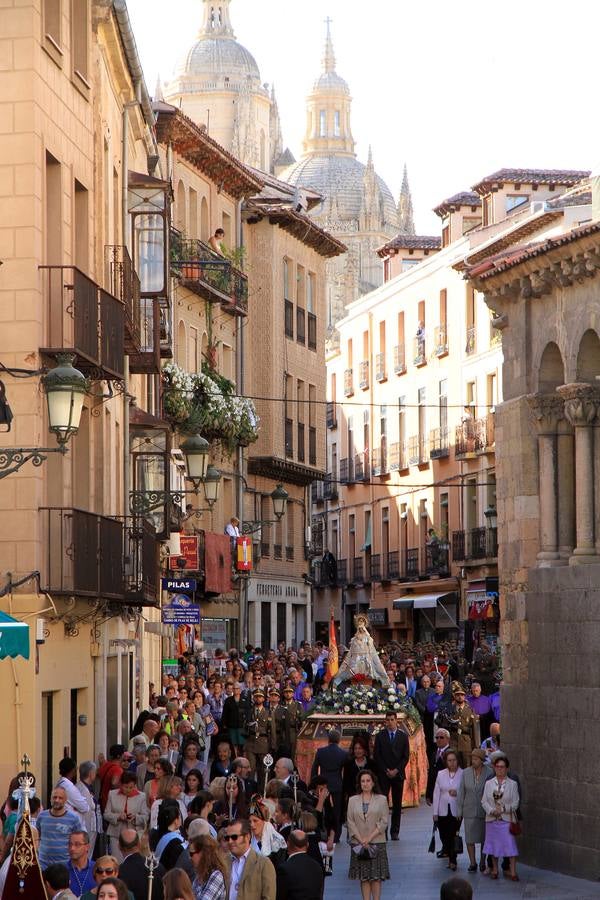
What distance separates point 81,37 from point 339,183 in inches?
6277

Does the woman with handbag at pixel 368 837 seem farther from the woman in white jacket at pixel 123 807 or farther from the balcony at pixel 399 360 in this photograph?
the balcony at pixel 399 360

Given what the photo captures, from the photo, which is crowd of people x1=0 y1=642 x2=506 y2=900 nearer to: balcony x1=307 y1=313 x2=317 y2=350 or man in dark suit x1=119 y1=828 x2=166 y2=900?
man in dark suit x1=119 y1=828 x2=166 y2=900

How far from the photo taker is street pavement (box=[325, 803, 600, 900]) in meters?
20.9

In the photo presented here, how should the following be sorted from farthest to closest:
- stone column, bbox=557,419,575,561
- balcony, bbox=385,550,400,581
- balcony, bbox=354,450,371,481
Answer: balcony, bbox=354,450,371,481, balcony, bbox=385,550,400,581, stone column, bbox=557,419,575,561

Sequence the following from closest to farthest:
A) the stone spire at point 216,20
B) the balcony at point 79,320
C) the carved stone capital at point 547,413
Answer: the balcony at point 79,320 < the carved stone capital at point 547,413 < the stone spire at point 216,20

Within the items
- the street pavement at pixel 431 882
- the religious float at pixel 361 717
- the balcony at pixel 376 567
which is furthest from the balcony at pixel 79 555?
the balcony at pixel 376 567

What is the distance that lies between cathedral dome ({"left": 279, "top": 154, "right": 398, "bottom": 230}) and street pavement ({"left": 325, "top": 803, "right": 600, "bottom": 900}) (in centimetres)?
15180

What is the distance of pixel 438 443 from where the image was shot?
215 ft

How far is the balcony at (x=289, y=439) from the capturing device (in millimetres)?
57412

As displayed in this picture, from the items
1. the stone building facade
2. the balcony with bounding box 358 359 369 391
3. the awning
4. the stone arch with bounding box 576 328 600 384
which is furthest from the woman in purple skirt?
the balcony with bounding box 358 359 369 391

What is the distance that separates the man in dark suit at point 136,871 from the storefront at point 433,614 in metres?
48.4

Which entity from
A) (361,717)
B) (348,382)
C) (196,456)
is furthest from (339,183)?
(361,717)

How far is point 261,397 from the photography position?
5506 cm

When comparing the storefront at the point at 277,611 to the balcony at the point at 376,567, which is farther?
the balcony at the point at 376,567
